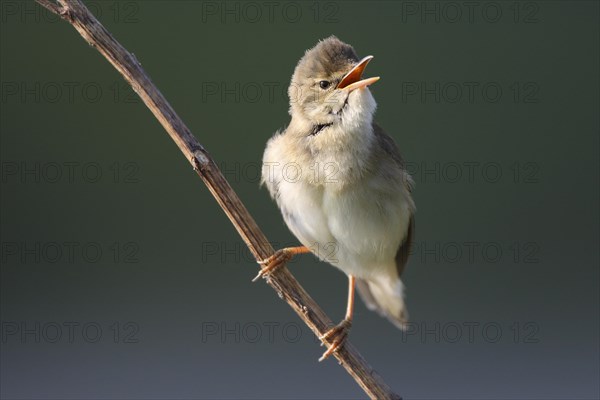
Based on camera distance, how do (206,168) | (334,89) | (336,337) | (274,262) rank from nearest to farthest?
(206,168) < (274,262) < (336,337) < (334,89)

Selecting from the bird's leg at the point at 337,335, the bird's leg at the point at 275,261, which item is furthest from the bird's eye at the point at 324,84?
the bird's leg at the point at 337,335

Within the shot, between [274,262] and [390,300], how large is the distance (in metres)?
1.10

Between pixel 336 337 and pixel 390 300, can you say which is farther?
pixel 390 300

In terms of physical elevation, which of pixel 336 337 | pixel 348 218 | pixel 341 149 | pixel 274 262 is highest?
pixel 341 149

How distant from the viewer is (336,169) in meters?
2.50

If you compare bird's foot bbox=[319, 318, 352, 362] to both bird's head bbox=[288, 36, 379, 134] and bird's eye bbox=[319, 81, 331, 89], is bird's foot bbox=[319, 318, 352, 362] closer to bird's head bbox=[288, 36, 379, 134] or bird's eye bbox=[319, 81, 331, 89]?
bird's head bbox=[288, 36, 379, 134]

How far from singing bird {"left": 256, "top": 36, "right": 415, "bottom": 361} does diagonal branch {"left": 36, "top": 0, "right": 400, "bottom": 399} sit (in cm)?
Result: 16

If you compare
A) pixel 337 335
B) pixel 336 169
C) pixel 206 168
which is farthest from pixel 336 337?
pixel 206 168

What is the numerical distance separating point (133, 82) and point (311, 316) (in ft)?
2.65

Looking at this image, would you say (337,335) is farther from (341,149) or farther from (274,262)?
(341,149)

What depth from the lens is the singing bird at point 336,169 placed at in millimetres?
2463

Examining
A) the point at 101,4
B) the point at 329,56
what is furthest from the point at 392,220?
the point at 101,4

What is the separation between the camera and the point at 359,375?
2.03m

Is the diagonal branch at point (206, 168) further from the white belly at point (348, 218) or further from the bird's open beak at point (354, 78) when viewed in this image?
the bird's open beak at point (354, 78)
